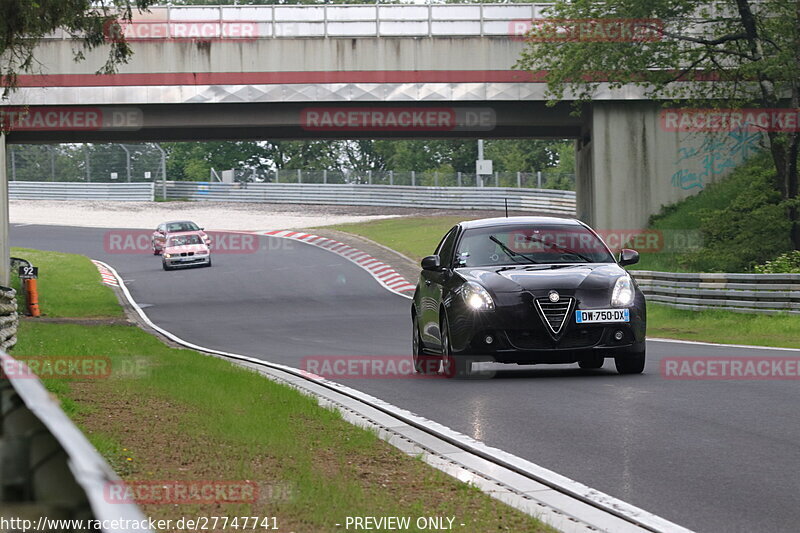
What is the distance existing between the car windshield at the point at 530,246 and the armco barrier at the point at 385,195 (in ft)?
183

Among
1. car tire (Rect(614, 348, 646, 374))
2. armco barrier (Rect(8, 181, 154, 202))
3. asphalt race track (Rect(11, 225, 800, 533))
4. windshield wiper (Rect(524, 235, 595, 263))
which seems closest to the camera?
asphalt race track (Rect(11, 225, 800, 533))

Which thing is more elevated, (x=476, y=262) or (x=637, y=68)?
(x=637, y=68)

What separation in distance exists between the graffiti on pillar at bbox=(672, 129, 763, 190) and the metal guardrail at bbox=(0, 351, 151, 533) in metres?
39.5

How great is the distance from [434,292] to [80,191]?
78089 millimetres

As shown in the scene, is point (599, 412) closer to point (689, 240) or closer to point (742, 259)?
point (742, 259)

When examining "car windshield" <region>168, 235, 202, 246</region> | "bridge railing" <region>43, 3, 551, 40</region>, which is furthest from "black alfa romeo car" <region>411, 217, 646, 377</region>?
"car windshield" <region>168, 235, 202, 246</region>

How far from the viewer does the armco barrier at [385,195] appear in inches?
2813

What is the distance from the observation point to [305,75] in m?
37.3

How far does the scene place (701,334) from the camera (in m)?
22.3

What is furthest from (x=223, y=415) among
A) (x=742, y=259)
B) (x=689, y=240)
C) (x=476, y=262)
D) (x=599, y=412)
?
(x=689, y=240)

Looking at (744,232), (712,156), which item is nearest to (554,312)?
(744,232)

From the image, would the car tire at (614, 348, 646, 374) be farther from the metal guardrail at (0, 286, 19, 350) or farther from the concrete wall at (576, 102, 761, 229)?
the concrete wall at (576, 102, 761, 229)

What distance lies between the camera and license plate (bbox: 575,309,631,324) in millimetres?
12016

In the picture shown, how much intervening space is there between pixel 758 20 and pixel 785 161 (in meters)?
3.87
